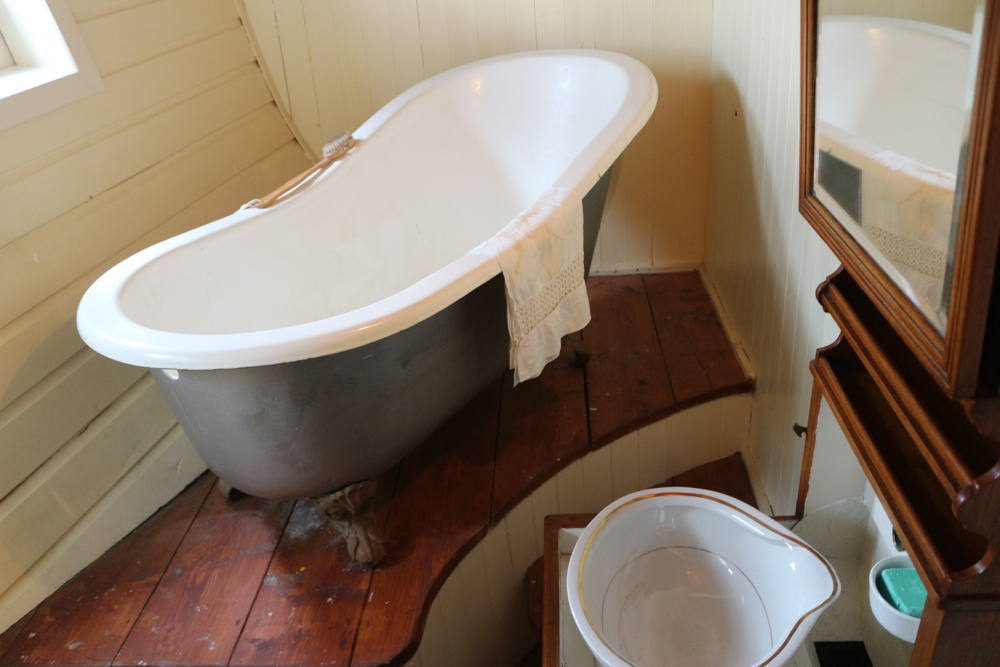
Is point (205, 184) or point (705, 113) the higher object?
point (205, 184)

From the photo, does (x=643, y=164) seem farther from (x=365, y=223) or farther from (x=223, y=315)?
(x=223, y=315)

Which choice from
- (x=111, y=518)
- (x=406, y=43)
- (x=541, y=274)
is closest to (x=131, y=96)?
(x=406, y=43)

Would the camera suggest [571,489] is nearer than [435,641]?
No

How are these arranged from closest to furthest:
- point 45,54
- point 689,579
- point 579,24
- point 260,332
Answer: point 260,332
point 689,579
point 45,54
point 579,24

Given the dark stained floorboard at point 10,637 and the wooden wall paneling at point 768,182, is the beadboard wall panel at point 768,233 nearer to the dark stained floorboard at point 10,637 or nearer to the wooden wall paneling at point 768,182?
the wooden wall paneling at point 768,182

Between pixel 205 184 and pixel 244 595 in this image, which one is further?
pixel 205 184

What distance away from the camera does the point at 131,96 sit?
1617mm

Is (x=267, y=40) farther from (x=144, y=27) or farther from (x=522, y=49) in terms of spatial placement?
(x=522, y=49)

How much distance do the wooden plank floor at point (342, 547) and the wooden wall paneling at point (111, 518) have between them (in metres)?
0.02

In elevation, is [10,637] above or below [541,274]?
below

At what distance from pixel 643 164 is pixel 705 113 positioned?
0.77 feet

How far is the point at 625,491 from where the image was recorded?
1724mm

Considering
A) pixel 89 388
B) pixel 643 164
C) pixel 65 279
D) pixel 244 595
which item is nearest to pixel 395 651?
pixel 244 595

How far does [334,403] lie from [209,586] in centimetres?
55
